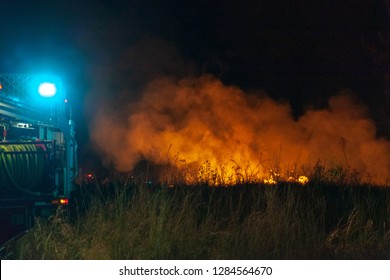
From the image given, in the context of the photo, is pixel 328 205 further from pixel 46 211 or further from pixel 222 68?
pixel 222 68

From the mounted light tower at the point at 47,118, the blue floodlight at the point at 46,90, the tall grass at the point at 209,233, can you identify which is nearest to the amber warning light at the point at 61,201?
the mounted light tower at the point at 47,118

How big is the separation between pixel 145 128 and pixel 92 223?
33.3ft

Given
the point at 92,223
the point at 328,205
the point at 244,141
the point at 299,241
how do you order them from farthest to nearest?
the point at 244,141 → the point at 328,205 → the point at 92,223 → the point at 299,241

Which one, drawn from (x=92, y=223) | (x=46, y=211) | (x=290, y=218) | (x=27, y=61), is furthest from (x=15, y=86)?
(x=27, y=61)

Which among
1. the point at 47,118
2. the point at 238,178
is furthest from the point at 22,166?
the point at 238,178

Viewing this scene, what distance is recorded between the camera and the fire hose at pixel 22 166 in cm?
815

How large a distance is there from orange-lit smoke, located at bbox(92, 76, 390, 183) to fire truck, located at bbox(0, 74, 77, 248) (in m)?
6.74

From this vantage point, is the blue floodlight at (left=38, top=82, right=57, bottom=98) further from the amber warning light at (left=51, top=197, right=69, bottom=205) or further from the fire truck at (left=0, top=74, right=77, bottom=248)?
the amber warning light at (left=51, top=197, right=69, bottom=205)

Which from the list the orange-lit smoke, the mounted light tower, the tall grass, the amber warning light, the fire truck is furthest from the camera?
the orange-lit smoke

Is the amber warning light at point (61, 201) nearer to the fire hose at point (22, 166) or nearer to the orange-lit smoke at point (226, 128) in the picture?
the fire hose at point (22, 166)

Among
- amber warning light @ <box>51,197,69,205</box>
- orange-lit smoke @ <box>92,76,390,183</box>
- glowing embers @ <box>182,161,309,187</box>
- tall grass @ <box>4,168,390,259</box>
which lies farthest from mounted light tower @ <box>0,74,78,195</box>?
orange-lit smoke @ <box>92,76,390,183</box>

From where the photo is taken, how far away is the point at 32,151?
840cm

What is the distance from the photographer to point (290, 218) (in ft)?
21.7

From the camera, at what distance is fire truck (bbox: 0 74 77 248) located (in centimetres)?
802
